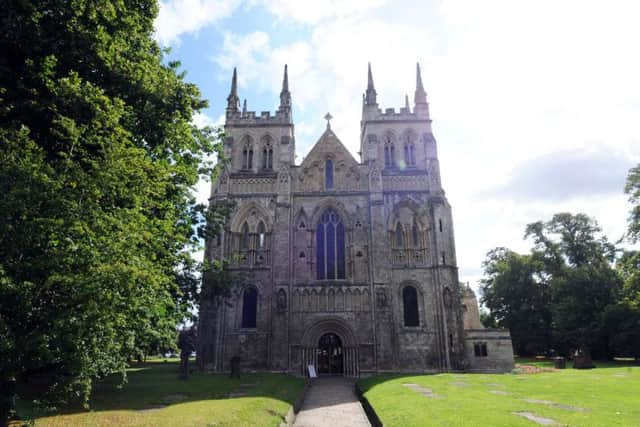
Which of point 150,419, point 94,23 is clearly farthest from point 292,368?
point 94,23

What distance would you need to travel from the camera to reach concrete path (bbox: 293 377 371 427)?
13242 millimetres

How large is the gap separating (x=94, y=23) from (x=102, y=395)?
45.2ft

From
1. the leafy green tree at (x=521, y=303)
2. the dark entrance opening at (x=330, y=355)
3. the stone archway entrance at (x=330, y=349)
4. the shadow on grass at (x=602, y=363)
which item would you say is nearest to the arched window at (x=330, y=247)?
the stone archway entrance at (x=330, y=349)

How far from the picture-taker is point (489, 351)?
29.4 meters

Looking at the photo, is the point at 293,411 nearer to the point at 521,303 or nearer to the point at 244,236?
the point at 244,236

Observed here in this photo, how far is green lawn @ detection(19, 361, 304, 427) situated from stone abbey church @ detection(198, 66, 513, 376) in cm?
796

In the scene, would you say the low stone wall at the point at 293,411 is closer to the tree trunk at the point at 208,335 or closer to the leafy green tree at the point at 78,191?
the leafy green tree at the point at 78,191

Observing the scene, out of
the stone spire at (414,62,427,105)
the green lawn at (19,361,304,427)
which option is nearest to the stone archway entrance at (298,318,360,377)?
the green lawn at (19,361,304,427)

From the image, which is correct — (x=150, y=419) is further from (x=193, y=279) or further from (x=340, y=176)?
(x=340, y=176)

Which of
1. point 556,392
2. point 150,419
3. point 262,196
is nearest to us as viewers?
point 150,419

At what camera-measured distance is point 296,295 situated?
95.0 feet

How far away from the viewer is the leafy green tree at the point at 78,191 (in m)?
8.29

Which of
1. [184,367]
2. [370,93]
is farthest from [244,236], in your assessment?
[370,93]

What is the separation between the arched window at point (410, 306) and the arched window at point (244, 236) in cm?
1210
